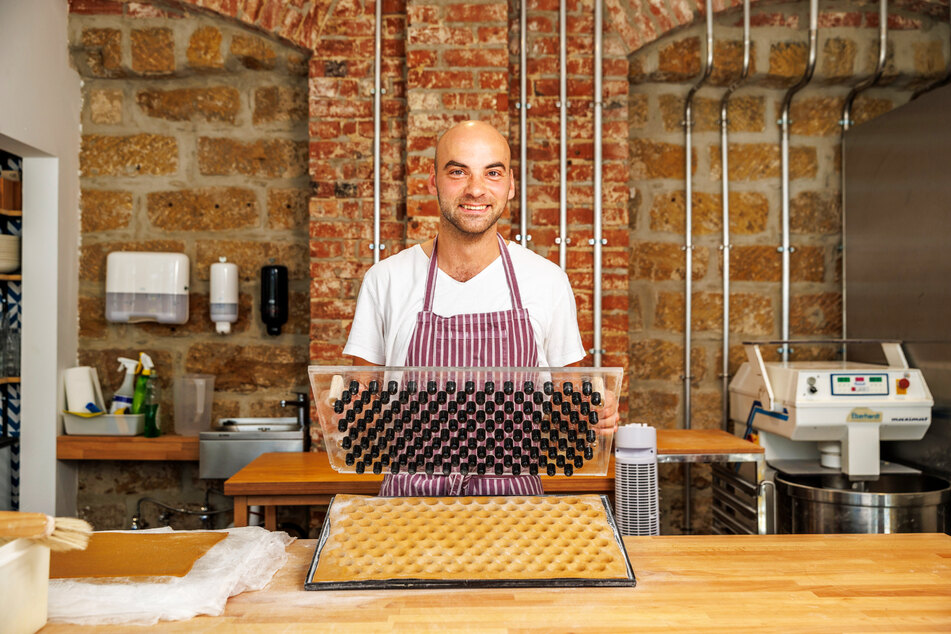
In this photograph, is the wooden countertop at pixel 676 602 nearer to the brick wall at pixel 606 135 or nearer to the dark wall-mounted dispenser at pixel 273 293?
the brick wall at pixel 606 135

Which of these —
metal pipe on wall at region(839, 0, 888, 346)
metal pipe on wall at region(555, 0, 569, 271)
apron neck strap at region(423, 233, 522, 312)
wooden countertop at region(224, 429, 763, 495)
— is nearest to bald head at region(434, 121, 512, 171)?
apron neck strap at region(423, 233, 522, 312)

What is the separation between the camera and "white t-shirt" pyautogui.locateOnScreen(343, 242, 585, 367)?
200 centimetres

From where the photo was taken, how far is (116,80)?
11.9 feet

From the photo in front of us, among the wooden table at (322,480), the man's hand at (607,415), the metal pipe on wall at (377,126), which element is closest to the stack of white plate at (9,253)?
the wooden table at (322,480)

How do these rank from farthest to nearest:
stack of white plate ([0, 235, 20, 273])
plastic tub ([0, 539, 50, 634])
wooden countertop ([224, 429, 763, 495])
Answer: stack of white plate ([0, 235, 20, 273]), wooden countertop ([224, 429, 763, 495]), plastic tub ([0, 539, 50, 634])

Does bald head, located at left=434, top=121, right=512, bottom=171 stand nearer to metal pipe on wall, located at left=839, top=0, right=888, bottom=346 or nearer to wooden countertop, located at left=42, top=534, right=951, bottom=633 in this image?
wooden countertop, located at left=42, top=534, right=951, bottom=633

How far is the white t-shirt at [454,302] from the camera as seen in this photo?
2004mm

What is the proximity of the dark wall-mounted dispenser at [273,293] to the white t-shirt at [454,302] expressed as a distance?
149cm

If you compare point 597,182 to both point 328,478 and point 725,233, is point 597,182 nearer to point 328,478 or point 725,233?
point 725,233

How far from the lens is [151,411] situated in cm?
346

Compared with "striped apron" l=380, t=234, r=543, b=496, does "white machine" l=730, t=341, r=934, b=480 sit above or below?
below

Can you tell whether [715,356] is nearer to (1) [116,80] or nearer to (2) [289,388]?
(2) [289,388]

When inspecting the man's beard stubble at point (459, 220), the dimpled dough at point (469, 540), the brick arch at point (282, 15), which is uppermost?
the brick arch at point (282, 15)

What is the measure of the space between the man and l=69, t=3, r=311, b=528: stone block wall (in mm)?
1678
